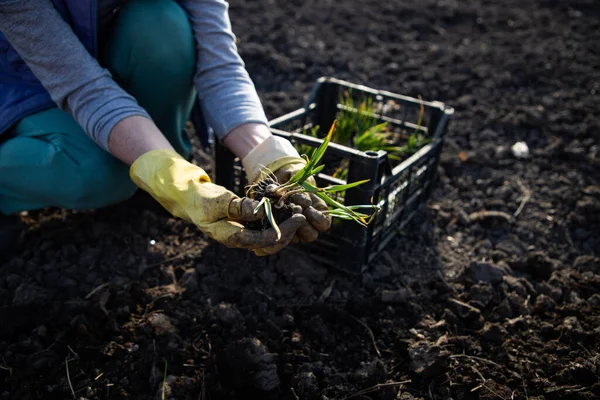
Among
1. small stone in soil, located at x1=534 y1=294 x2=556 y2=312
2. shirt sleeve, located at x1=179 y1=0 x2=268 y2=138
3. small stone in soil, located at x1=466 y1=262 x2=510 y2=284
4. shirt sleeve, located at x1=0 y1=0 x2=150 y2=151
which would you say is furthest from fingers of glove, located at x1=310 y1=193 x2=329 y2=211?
small stone in soil, located at x1=534 y1=294 x2=556 y2=312

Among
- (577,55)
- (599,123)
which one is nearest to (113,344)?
(599,123)

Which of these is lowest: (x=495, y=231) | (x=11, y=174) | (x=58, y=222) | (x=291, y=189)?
(x=58, y=222)

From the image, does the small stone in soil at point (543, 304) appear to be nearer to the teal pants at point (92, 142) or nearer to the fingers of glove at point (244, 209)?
the fingers of glove at point (244, 209)

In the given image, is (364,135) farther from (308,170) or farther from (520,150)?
(520,150)

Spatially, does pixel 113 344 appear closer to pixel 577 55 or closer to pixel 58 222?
pixel 58 222

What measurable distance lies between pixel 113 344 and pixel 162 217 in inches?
23.9

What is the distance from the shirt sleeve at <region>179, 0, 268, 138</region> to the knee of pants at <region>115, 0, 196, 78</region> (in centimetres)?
5

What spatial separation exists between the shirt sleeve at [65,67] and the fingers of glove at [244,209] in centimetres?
44

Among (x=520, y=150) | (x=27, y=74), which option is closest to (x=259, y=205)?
(x=27, y=74)

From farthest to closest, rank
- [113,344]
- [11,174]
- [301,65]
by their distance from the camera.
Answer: [301,65], [11,174], [113,344]

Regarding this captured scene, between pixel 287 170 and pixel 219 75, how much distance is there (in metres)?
0.47

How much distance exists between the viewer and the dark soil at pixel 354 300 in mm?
1391

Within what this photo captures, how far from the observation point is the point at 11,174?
1.63 m

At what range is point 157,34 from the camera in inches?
67.2
